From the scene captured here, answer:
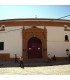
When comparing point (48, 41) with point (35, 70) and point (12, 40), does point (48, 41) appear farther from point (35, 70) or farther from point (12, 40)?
point (35, 70)

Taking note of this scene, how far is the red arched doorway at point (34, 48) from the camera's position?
29.9 m

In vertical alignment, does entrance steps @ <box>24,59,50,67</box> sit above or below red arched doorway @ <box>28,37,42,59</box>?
below

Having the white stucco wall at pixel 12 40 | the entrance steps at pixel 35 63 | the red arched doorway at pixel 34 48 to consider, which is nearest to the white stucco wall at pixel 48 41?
the white stucco wall at pixel 12 40

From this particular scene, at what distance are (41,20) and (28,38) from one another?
2958 mm

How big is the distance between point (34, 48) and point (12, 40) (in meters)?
3.26

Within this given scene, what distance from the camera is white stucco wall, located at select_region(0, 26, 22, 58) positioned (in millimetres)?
29172

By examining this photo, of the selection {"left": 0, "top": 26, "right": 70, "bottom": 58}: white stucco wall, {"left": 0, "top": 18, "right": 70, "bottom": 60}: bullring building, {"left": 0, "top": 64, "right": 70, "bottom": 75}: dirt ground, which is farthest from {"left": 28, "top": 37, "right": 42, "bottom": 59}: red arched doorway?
{"left": 0, "top": 64, "right": 70, "bottom": 75}: dirt ground

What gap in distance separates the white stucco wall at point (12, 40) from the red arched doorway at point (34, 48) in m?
1.53

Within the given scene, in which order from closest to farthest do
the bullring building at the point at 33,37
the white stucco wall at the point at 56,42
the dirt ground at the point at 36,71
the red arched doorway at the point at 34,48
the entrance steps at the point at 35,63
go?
the dirt ground at the point at 36,71, the entrance steps at the point at 35,63, the bullring building at the point at 33,37, the white stucco wall at the point at 56,42, the red arched doorway at the point at 34,48

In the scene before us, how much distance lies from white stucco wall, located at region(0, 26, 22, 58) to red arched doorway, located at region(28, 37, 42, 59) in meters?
1.53

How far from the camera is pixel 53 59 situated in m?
29.1

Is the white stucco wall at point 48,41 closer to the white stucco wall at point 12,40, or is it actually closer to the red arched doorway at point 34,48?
the white stucco wall at point 12,40

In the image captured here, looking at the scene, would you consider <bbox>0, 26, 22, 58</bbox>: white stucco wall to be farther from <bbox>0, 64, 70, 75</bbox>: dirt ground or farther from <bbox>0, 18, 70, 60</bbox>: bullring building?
<bbox>0, 64, 70, 75</bbox>: dirt ground

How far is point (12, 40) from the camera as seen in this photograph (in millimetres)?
29266
